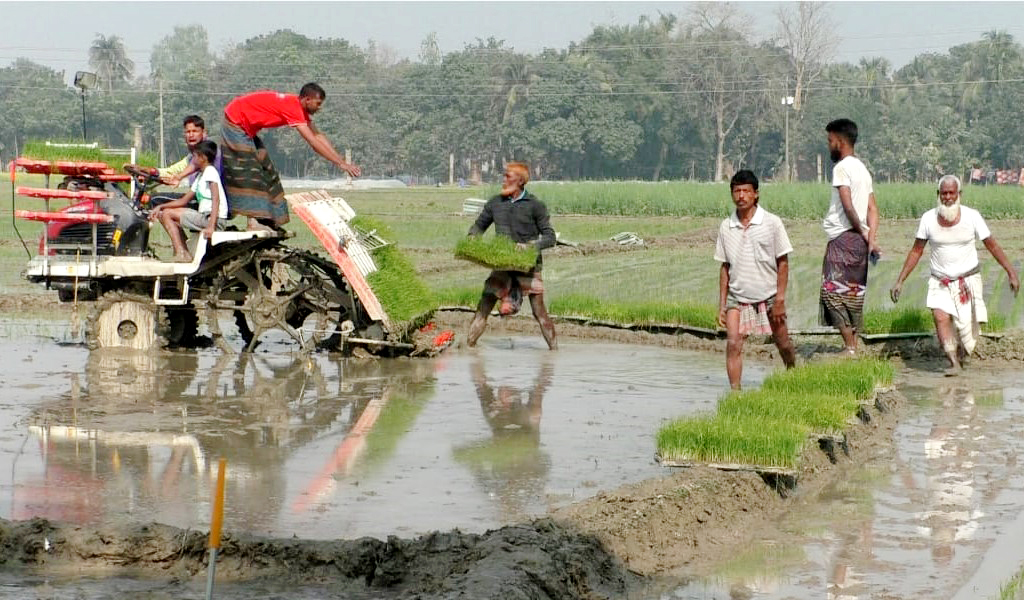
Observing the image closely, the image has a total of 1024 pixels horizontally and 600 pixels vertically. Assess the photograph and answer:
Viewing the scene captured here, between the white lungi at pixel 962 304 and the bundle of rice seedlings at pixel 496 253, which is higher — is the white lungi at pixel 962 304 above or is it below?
below

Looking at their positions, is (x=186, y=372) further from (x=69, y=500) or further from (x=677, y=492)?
(x=677, y=492)

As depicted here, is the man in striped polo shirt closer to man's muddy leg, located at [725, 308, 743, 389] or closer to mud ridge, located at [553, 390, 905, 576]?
man's muddy leg, located at [725, 308, 743, 389]

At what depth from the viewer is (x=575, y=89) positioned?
280 ft

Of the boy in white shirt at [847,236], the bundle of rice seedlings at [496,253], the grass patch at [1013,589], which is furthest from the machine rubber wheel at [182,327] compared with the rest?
the grass patch at [1013,589]

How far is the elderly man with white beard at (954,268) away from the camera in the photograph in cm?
1184

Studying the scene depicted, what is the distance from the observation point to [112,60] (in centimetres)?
10525

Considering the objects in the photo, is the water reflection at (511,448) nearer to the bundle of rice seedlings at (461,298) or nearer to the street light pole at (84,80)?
the bundle of rice seedlings at (461,298)

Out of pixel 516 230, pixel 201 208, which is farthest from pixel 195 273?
pixel 516 230

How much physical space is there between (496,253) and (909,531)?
6052mm

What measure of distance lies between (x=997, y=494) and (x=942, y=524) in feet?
2.77

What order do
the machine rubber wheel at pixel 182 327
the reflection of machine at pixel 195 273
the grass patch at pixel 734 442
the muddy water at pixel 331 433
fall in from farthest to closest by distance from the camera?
1. the machine rubber wheel at pixel 182 327
2. the reflection of machine at pixel 195 273
3. the grass patch at pixel 734 442
4. the muddy water at pixel 331 433

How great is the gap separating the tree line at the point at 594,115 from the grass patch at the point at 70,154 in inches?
2746

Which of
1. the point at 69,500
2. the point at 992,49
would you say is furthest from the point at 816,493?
the point at 992,49

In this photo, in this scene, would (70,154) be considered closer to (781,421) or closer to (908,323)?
(781,421)
